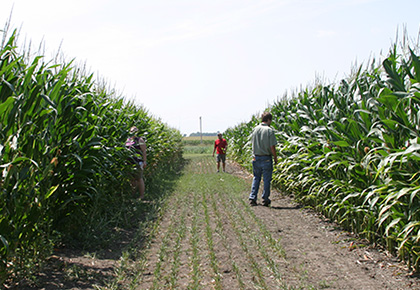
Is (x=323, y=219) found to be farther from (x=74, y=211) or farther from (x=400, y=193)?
(x=74, y=211)

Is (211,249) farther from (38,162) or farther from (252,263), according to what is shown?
(38,162)

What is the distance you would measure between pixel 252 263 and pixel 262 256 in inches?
11.8

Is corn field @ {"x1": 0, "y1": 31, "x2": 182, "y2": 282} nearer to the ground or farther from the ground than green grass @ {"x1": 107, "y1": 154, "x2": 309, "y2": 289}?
farther from the ground

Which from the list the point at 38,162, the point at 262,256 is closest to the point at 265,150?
the point at 262,256

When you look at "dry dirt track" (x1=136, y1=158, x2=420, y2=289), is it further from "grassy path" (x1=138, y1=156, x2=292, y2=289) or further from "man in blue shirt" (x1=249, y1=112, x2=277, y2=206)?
"man in blue shirt" (x1=249, y1=112, x2=277, y2=206)

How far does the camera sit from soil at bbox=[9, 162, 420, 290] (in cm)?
389

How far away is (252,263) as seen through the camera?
4496mm

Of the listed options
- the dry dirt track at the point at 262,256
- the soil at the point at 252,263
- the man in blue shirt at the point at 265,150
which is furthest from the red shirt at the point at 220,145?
the soil at the point at 252,263

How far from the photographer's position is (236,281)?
398 cm

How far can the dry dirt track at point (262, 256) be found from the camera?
3.93 metres

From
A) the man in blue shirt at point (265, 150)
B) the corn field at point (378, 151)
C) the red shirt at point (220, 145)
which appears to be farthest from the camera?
the red shirt at point (220, 145)

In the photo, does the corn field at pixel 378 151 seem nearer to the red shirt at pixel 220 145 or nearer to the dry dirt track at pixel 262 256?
the dry dirt track at pixel 262 256

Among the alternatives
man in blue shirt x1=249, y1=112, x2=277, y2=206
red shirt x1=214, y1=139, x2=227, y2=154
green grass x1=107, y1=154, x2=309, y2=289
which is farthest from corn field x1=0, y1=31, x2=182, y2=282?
red shirt x1=214, y1=139, x2=227, y2=154

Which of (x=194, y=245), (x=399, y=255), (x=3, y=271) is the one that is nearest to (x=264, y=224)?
(x=194, y=245)
